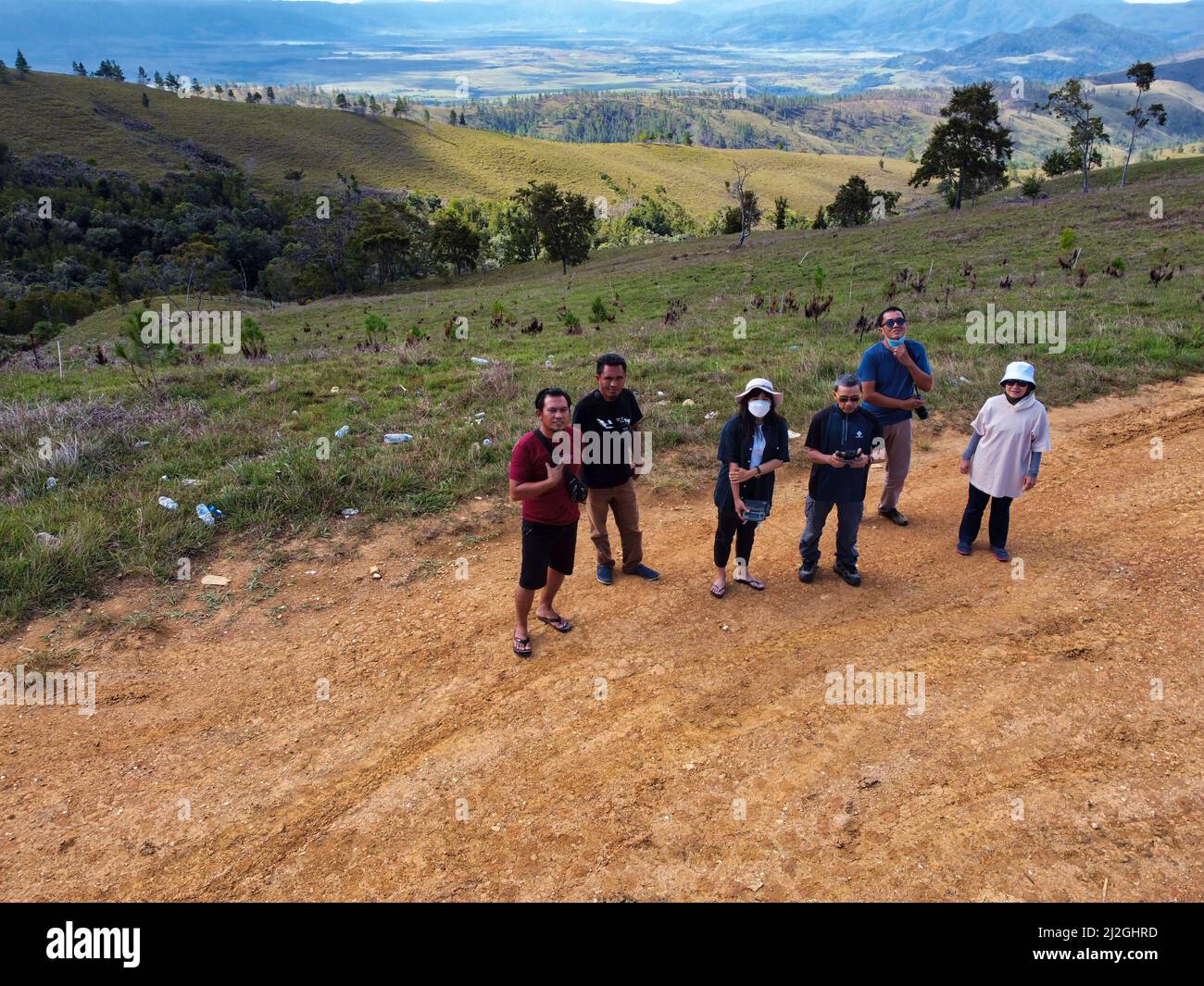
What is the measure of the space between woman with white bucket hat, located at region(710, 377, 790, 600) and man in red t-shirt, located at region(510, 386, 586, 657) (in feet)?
4.13

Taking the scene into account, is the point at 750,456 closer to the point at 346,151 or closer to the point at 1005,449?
the point at 1005,449

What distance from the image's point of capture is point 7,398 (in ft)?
40.2

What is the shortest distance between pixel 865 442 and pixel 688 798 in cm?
328

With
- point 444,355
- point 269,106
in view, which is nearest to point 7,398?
point 444,355

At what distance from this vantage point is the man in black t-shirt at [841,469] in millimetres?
5602

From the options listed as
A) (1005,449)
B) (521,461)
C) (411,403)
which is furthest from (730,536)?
(411,403)

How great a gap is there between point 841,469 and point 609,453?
6.52 feet

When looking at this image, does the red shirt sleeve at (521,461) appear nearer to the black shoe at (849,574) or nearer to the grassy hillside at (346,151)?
the black shoe at (849,574)

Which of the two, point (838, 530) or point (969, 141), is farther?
point (969, 141)

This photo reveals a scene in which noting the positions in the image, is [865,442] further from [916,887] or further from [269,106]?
[269,106]

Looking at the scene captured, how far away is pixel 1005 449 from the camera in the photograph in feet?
19.2

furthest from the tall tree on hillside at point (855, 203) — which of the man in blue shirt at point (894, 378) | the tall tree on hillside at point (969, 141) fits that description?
the man in blue shirt at point (894, 378)

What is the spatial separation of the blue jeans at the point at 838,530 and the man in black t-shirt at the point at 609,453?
1.39 m

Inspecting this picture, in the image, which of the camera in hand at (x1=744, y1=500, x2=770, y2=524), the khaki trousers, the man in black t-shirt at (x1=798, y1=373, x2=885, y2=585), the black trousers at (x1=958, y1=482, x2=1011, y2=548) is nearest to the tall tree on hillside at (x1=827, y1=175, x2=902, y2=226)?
the black trousers at (x1=958, y1=482, x2=1011, y2=548)
